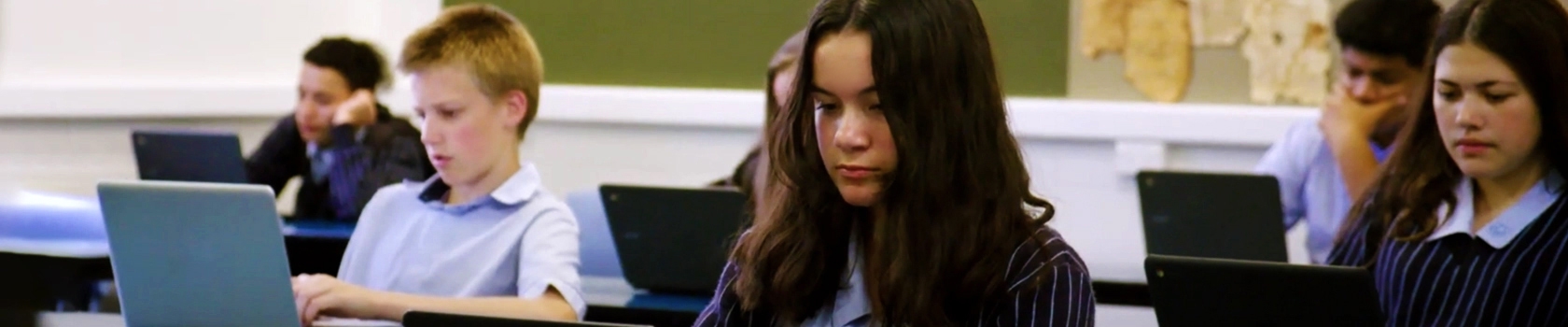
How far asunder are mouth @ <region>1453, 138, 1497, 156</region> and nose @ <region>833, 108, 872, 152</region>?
983 millimetres

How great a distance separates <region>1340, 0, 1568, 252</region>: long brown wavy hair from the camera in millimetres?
2062

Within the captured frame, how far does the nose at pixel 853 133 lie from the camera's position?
1.40 metres

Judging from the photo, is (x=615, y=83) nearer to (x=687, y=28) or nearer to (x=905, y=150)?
(x=687, y=28)

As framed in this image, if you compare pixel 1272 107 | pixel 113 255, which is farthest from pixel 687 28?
pixel 113 255

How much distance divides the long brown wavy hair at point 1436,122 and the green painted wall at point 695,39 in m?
2.22

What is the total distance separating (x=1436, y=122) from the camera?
2.23 metres

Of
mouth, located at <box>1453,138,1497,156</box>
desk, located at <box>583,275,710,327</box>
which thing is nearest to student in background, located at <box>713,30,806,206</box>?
desk, located at <box>583,275,710,327</box>

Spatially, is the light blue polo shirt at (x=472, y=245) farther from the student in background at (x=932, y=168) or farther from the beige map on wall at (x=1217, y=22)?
the beige map on wall at (x=1217, y=22)

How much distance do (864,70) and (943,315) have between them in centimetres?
20

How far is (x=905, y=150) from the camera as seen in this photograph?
4.59 ft

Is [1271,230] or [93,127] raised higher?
[1271,230]

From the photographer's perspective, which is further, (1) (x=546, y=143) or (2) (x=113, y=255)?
(1) (x=546, y=143)

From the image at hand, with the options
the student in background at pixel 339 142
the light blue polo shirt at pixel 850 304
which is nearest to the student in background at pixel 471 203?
the light blue polo shirt at pixel 850 304

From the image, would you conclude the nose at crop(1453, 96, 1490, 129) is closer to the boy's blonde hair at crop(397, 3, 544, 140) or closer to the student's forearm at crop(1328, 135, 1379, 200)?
the student's forearm at crop(1328, 135, 1379, 200)
